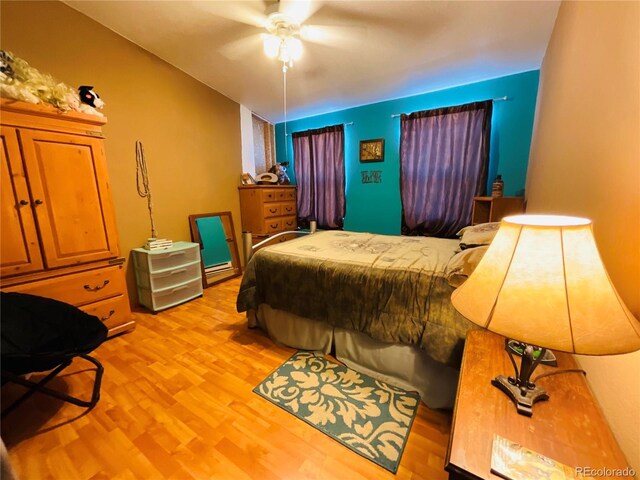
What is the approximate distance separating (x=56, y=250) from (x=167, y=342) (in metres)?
1.06

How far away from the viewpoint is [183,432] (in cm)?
131

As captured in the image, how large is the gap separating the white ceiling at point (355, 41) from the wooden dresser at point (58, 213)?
109 cm

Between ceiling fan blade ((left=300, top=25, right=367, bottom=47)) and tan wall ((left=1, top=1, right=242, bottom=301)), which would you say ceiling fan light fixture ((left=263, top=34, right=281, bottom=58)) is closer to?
ceiling fan blade ((left=300, top=25, right=367, bottom=47))

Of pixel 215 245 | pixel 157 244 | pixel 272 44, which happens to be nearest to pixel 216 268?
pixel 215 245

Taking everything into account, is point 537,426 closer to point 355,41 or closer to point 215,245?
point 355,41

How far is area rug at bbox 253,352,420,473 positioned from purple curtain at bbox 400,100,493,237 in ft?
7.59

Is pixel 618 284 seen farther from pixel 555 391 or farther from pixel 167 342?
pixel 167 342

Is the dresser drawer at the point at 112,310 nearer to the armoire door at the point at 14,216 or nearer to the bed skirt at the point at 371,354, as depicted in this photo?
the armoire door at the point at 14,216

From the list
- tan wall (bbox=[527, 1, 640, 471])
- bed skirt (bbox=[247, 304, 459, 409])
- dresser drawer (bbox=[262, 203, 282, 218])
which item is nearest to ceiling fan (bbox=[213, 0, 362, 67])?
tan wall (bbox=[527, 1, 640, 471])

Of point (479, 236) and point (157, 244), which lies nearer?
point (479, 236)

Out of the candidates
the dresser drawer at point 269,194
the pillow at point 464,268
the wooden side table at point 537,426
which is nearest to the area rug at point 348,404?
the wooden side table at point 537,426

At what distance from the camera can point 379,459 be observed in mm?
1177

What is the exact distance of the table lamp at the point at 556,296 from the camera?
1.70 ft

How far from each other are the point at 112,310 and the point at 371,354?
2184 mm
